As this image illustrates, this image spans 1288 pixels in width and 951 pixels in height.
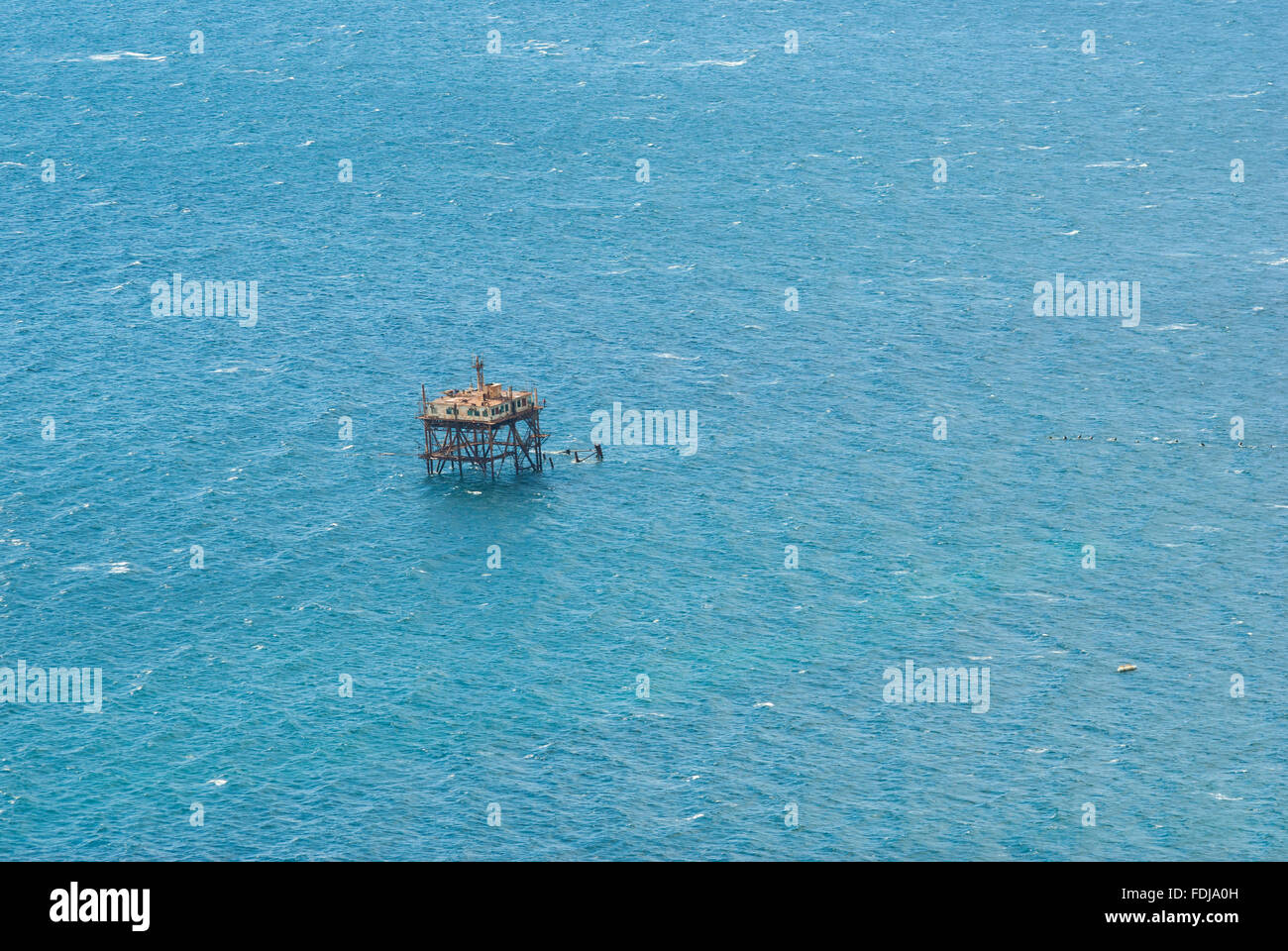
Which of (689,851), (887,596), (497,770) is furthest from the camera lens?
(887,596)

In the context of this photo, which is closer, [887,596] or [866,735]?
[866,735]

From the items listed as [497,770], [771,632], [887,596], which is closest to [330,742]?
[497,770]
